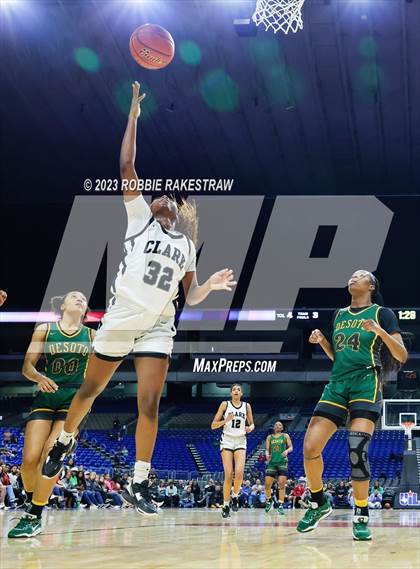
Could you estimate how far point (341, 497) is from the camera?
20.6 meters

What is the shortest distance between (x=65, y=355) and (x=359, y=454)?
8.26 ft

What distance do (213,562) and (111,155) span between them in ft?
61.9

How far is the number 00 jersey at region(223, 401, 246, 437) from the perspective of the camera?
11117mm

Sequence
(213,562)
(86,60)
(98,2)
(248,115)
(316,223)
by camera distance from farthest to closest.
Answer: (316,223) → (248,115) → (86,60) → (98,2) → (213,562)

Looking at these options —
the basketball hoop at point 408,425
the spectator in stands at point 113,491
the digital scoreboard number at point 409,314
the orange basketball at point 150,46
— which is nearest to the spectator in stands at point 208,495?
the spectator in stands at point 113,491

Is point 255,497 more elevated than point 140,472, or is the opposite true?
point 255,497

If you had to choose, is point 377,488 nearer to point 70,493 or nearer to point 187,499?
point 187,499

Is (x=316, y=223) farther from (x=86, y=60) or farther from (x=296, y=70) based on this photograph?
(x=86, y=60)

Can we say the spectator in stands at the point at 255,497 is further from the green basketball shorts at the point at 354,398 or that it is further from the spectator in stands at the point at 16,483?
the green basketball shorts at the point at 354,398

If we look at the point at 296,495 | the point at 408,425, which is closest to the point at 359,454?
the point at 296,495

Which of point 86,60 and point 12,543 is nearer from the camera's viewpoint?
point 12,543

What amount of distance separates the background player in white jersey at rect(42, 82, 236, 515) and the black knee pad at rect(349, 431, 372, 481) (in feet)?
5.76

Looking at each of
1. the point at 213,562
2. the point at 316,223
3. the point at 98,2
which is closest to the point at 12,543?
the point at 213,562

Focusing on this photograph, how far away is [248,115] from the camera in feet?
63.1
